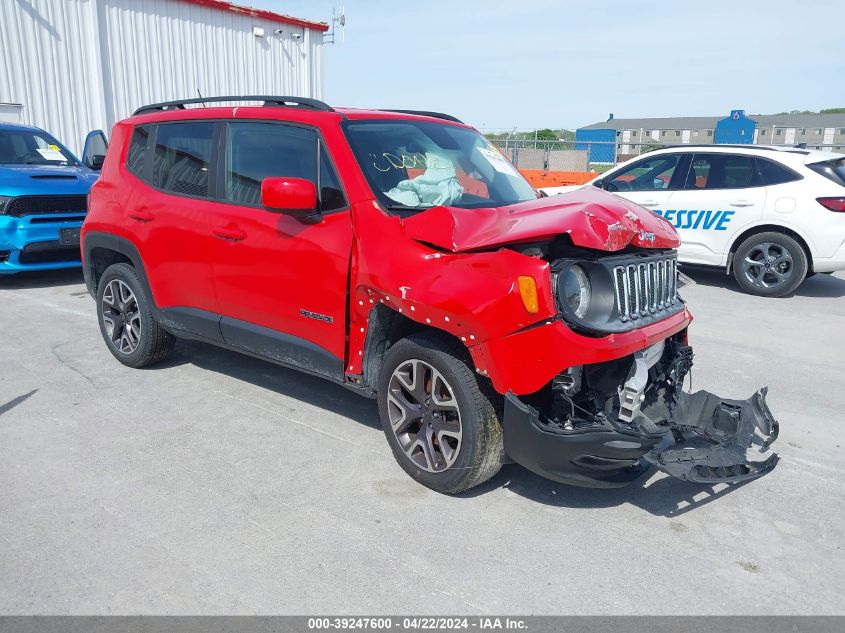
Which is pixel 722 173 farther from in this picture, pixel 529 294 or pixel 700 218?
pixel 529 294

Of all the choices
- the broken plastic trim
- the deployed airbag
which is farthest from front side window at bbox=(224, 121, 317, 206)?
the broken plastic trim

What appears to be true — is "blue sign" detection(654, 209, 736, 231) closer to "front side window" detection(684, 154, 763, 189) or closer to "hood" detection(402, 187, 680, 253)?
"front side window" detection(684, 154, 763, 189)

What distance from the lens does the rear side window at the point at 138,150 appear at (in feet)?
16.7

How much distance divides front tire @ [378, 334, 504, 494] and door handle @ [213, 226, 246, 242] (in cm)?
131

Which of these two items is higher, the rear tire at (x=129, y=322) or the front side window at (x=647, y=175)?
the front side window at (x=647, y=175)

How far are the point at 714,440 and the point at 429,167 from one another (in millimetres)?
2185

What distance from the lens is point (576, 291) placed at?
3111 millimetres

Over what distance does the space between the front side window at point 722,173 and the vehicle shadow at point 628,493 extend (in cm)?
581

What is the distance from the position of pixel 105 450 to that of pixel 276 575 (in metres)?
1.68

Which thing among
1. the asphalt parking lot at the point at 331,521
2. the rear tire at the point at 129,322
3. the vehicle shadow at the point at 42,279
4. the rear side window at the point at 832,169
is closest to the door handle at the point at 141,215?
the rear tire at the point at 129,322

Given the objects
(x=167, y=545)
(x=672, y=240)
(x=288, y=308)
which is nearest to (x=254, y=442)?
(x=288, y=308)

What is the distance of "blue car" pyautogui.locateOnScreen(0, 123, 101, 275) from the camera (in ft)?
25.8

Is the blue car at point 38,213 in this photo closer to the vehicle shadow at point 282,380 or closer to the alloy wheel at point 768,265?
the vehicle shadow at point 282,380

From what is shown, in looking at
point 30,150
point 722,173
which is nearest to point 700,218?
point 722,173
